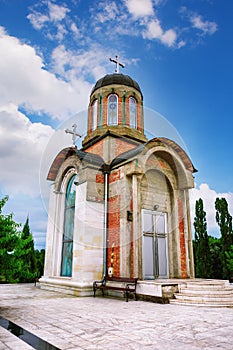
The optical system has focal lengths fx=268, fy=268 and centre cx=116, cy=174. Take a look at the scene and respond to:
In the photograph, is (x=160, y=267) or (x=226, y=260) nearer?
(x=160, y=267)

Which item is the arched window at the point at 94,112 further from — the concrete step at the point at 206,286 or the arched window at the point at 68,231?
the concrete step at the point at 206,286

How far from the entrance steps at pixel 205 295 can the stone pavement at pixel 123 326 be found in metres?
0.38

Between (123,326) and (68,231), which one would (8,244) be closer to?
(123,326)

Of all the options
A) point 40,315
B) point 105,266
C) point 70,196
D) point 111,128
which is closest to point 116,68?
point 111,128

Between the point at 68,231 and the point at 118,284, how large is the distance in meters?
3.55

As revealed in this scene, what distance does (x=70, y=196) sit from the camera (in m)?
12.1

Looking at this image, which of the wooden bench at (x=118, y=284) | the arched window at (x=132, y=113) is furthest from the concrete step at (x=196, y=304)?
the arched window at (x=132, y=113)

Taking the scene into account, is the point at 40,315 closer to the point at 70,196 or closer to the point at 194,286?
the point at 194,286

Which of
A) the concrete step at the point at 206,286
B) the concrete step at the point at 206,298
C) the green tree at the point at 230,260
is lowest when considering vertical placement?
the concrete step at the point at 206,298

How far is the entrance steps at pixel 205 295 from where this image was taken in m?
7.13

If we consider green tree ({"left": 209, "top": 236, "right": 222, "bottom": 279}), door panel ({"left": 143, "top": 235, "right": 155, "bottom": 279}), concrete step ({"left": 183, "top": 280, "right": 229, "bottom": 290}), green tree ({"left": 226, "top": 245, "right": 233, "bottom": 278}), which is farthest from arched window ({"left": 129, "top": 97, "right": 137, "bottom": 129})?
green tree ({"left": 209, "top": 236, "right": 222, "bottom": 279})

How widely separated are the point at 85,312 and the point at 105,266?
3777mm

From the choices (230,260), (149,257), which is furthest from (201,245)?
(149,257)

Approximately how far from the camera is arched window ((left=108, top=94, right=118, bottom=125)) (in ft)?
44.3
